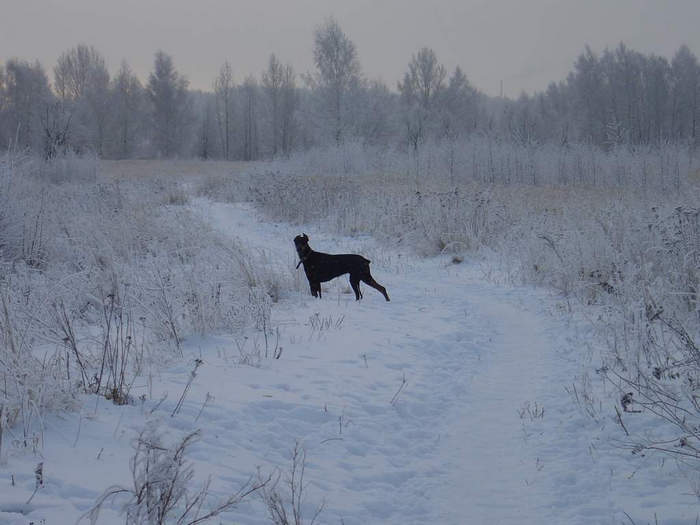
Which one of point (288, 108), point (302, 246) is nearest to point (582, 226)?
point (302, 246)

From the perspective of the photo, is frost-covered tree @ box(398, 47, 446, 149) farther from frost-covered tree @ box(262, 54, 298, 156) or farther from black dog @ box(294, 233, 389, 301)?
black dog @ box(294, 233, 389, 301)

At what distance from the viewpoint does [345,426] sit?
131 inches

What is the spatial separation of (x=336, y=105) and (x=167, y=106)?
20854 millimetres

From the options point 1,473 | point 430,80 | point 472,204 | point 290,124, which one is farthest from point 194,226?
point 290,124

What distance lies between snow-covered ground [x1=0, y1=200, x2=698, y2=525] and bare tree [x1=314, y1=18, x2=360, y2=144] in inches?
1166

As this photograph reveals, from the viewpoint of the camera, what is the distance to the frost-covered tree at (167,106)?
4622cm

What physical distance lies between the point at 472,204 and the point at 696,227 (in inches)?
209

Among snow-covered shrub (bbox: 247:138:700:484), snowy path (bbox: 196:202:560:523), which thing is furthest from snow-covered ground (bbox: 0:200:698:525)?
snow-covered shrub (bbox: 247:138:700:484)

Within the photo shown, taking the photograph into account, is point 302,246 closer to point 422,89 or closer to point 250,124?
point 422,89

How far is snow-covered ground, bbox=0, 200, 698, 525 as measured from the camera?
2.42m

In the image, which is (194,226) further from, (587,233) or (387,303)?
(587,233)

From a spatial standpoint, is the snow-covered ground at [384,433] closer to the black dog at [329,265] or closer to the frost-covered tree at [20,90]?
the black dog at [329,265]

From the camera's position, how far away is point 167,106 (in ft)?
153

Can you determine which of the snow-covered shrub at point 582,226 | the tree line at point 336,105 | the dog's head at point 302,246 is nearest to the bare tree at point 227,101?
the tree line at point 336,105
